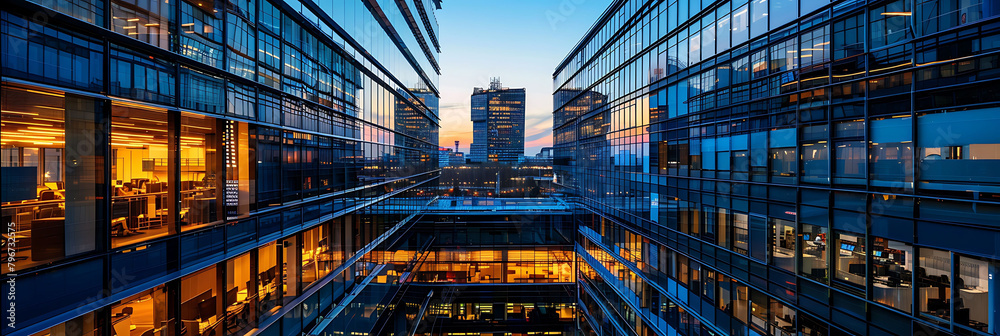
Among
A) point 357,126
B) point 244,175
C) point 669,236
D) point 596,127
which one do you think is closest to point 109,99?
point 244,175

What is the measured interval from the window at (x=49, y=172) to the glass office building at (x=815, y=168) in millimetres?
16150

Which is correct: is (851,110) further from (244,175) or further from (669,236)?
(244,175)

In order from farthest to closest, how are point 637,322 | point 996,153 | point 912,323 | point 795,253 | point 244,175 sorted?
point 637,322 → point 795,253 → point 244,175 → point 912,323 → point 996,153

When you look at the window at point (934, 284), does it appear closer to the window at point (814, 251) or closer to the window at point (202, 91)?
the window at point (814, 251)

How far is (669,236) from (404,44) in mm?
21061

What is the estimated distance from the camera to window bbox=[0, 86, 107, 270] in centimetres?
503

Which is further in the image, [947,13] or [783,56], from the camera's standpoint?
[783,56]

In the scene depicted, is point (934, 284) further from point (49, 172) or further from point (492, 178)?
point (492, 178)

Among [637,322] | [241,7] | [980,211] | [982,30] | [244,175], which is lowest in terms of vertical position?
[637,322]

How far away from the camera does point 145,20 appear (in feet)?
21.9

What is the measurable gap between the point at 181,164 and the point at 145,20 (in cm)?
398

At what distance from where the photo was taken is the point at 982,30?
275 inches

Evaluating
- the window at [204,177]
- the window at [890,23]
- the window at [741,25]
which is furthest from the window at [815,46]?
the window at [204,177]

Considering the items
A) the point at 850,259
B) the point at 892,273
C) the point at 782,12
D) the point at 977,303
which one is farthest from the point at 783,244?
the point at 782,12
